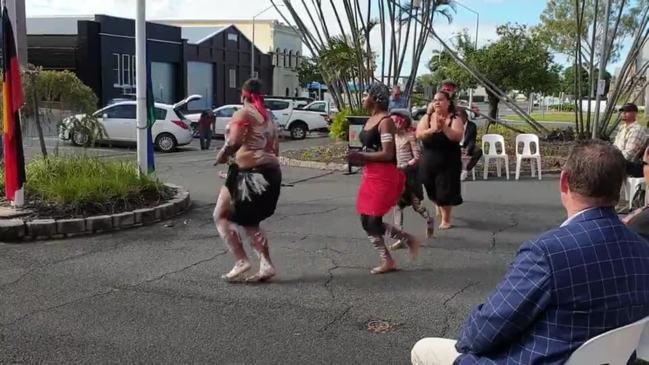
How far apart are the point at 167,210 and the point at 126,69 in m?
32.5

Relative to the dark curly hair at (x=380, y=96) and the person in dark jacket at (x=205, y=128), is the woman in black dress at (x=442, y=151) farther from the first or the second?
the person in dark jacket at (x=205, y=128)

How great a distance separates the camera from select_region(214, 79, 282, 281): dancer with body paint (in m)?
5.87

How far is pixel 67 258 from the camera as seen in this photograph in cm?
684

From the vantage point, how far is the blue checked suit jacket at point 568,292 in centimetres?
225

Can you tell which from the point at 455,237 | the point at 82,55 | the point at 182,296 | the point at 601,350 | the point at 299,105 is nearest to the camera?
the point at 601,350

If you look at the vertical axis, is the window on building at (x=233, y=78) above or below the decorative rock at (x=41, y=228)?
above

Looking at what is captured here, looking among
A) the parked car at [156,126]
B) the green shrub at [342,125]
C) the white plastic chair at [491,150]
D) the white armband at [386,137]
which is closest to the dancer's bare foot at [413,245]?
the white armband at [386,137]

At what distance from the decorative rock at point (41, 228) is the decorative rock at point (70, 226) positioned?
0.06m

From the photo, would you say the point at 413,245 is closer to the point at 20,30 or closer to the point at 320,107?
the point at 20,30

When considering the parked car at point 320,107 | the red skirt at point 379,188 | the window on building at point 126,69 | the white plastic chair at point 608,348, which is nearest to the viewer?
the white plastic chair at point 608,348

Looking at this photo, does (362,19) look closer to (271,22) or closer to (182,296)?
(182,296)

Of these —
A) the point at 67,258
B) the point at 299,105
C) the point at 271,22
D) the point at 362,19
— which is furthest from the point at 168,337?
the point at 271,22

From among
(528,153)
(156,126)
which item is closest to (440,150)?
(528,153)

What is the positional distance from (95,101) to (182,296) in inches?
222
